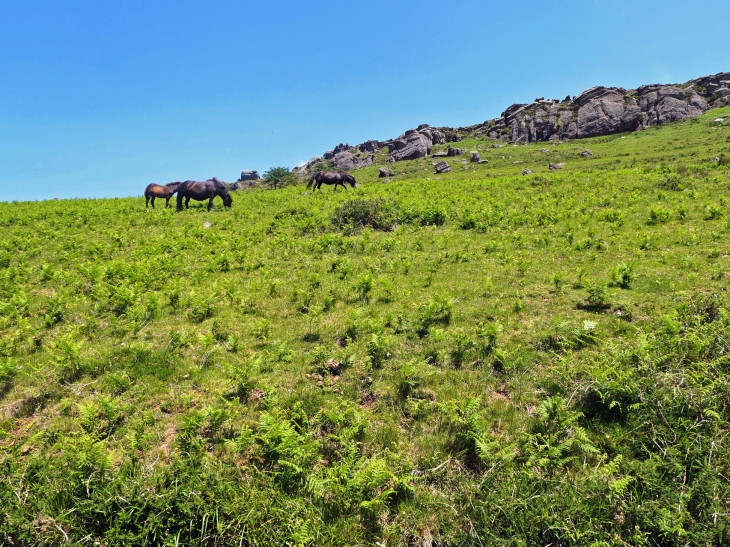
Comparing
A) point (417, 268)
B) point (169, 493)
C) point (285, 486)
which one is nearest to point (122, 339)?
point (169, 493)

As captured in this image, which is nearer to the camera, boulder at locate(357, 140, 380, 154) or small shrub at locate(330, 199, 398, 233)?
small shrub at locate(330, 199, 398, 233)

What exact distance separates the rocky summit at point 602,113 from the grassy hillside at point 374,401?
94.4 meters

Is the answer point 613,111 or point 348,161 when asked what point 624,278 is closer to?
point 613,111

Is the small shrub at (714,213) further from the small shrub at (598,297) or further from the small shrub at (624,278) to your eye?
the small shrub at (598,297)

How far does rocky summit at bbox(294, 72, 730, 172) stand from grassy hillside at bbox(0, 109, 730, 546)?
9444cm

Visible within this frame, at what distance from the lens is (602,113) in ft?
308

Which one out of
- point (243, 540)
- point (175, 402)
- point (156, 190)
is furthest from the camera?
point (156, 190)

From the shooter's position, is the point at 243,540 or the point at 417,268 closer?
the point at 243,540

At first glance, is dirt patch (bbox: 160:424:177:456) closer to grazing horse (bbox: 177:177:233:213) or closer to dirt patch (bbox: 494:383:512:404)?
dirt patch (bbox: 494:383:512:404)

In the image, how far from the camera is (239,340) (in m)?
7.96

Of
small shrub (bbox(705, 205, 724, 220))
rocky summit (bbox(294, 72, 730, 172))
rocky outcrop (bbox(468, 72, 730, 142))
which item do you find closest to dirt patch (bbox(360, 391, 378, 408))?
small shrub (bbox(705, 205, 724, 220))

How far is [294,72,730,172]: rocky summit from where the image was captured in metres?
91.2

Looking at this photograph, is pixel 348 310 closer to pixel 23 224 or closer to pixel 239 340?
pixel 239 340

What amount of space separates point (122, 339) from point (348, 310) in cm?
579
